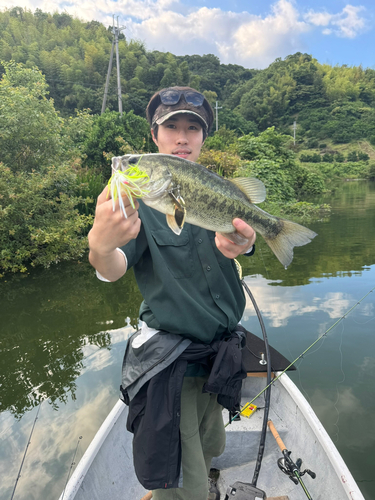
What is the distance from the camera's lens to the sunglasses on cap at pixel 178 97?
214cm

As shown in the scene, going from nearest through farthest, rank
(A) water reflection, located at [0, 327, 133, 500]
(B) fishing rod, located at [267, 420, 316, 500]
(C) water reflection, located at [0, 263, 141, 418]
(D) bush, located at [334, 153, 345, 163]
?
(B) fishing rod, located at [267, 420, 316, 500], (A) water reflection, located at [0, 327, 133, 500], (C) water reflection, located at [0, 263, 141, 418], (D) bush, located at [334, 153, 345, 163]

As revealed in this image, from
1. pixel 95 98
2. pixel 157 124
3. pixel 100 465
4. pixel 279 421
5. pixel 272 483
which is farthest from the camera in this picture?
pixel 95 98

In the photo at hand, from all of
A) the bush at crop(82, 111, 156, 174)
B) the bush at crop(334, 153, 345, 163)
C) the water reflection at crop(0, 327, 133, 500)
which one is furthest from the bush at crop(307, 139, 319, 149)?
the water reflection at crop(0, 327, 133, 500)

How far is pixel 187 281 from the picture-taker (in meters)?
1.89

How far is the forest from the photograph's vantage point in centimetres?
982

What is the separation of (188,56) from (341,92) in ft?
174

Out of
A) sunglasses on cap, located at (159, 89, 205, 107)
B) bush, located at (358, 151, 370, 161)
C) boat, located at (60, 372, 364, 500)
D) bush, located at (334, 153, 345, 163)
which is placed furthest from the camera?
bush, located at (334, 153, 345, 163)

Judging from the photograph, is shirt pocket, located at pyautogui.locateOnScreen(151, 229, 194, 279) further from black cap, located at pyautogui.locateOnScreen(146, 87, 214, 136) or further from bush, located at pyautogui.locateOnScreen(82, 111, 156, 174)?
bush, located at pyautogui.locateOnScreen(82, 111, 156, 174)

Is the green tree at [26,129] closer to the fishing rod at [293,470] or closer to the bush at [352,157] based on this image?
the fishing rod at [293,470]

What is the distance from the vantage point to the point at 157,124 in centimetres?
218

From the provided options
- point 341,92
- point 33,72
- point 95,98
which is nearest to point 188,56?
point 341,92

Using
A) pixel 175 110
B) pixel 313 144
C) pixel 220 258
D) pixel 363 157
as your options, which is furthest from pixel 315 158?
pixel 220 258

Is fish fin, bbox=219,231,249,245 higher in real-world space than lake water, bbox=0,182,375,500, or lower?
higher

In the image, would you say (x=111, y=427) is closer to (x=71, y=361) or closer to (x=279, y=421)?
(x=279, y=421)
